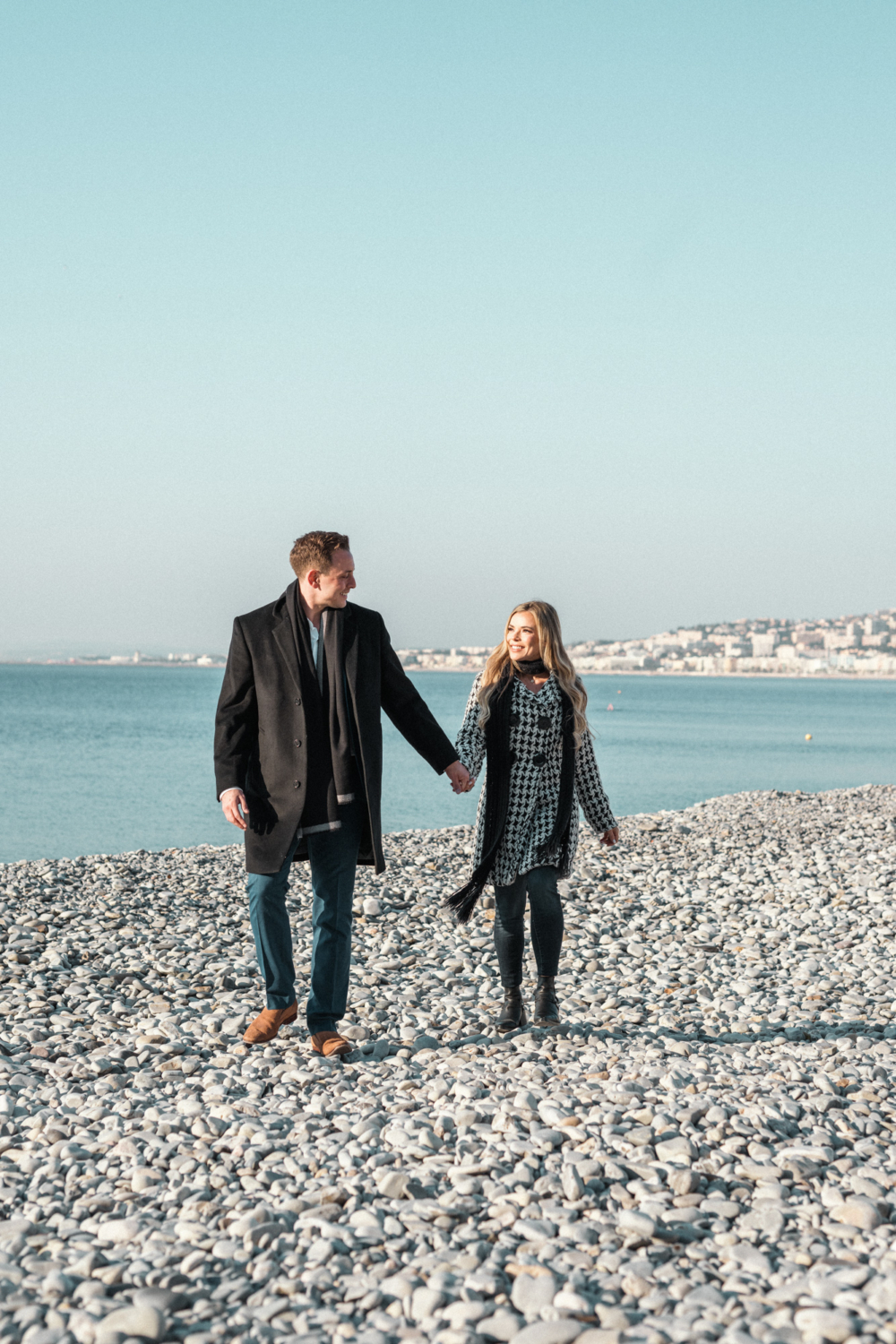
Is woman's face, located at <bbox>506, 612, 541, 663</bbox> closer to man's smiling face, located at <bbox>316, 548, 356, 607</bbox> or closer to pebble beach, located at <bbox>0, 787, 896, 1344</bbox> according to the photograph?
man's smiling face, located at <bbox>316, 548, 356, 607</bbox>

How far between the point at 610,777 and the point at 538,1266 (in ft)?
101

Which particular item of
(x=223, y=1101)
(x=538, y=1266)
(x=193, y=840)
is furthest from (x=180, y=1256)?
(x=193, y=840)

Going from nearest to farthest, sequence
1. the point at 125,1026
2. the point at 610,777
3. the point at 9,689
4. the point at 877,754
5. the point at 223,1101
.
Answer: the point at 223,1101
the point at 125,1026
the point at 610,777
the point at 877,754
the point at 9,689

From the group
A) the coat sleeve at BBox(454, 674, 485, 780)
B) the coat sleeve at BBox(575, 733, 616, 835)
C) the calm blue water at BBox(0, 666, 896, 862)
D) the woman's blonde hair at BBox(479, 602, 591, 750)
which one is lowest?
the calm blue water at BBox(0, 666, 896, 862)

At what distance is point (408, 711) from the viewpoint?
5312mm

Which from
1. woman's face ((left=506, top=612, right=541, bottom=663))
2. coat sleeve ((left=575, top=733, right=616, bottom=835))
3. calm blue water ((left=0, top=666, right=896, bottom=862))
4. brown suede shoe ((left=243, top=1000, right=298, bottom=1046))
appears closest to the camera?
brown suede shoe ((left=243, top=1000, right=298, bottom=1046))

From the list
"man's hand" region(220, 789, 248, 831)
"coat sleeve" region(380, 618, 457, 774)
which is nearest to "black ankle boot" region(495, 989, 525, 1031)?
"coat sleeve" region(380, 618, 457, 774)

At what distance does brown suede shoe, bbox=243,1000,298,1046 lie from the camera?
5.33 metres

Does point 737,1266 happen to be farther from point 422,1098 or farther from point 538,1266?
point 422,1098

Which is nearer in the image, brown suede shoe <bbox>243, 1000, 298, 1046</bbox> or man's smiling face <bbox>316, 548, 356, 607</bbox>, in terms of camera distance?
man's smiling face <bbox>316, 548, 356, 607</bbox>

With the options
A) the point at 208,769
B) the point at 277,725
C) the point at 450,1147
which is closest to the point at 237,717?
the point at 277,725

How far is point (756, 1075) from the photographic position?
4.97 metres

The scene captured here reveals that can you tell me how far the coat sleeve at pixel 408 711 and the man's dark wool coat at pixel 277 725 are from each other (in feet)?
0.23

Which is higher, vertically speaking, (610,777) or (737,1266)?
(737,1266)
